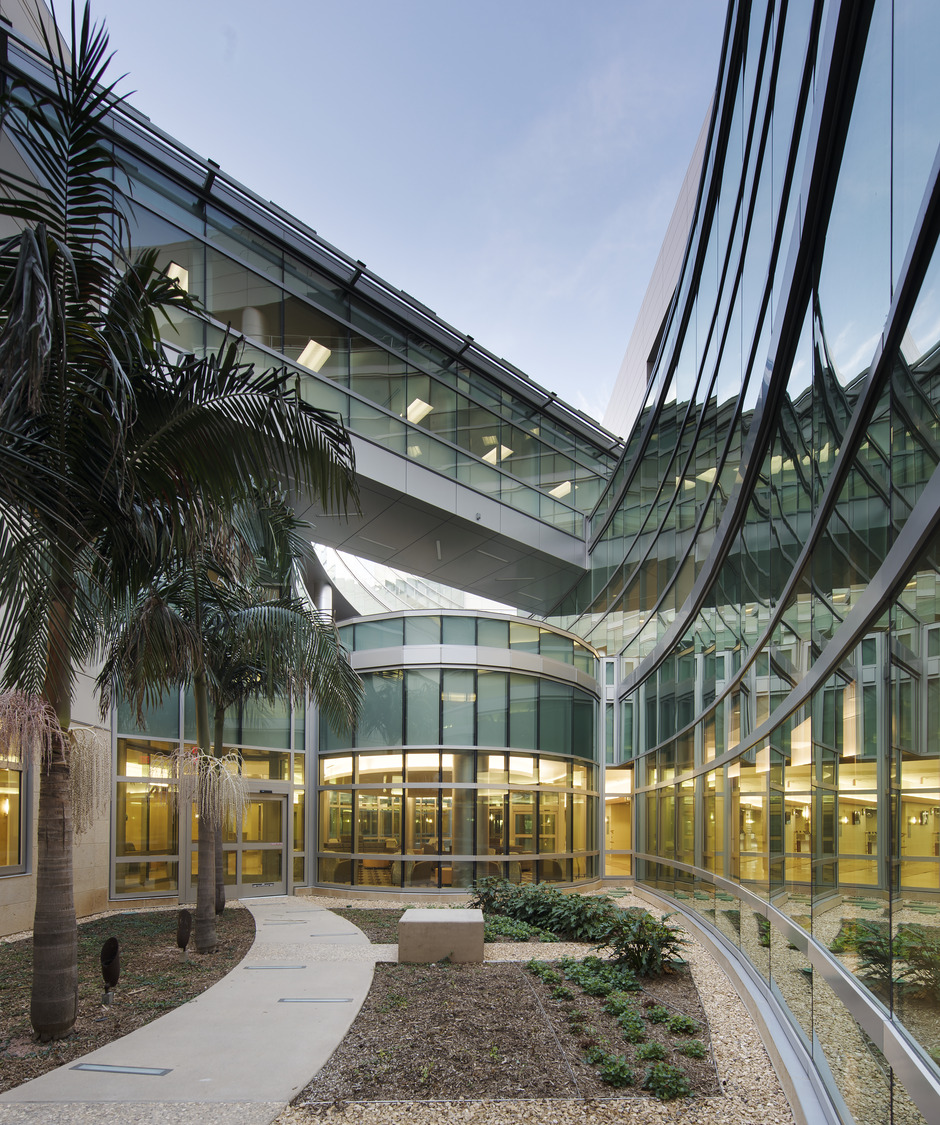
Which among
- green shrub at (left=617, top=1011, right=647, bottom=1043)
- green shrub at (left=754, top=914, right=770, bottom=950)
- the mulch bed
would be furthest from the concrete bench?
green shrub at (left=754, top=914, right=770, bottom=950)

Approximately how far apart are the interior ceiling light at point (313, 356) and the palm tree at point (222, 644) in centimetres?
747

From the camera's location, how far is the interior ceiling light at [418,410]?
21.9m

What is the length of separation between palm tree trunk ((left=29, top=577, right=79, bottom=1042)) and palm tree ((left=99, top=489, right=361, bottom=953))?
4.08 feet

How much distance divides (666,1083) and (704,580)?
7308mm

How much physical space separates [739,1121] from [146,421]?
6233mm

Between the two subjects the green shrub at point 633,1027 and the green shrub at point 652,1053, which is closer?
the green shrub at point 652,1053

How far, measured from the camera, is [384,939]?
1255 centimetres

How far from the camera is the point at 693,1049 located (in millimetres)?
6875

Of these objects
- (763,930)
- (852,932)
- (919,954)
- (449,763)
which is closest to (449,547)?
(449,763)

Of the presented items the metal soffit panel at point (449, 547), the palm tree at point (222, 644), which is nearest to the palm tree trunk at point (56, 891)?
the palm tree at point (222, 644)

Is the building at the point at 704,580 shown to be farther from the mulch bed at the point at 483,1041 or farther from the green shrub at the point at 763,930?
the mulch bed at the point at 483,1041

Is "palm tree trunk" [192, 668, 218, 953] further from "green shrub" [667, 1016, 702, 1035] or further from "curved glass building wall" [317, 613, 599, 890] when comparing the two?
"curved glass building wall" [317, 613, 599, 890]

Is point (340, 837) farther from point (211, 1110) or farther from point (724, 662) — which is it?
point (211, 1110)

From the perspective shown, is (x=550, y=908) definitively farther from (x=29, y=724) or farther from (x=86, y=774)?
(x=29, y=724)
